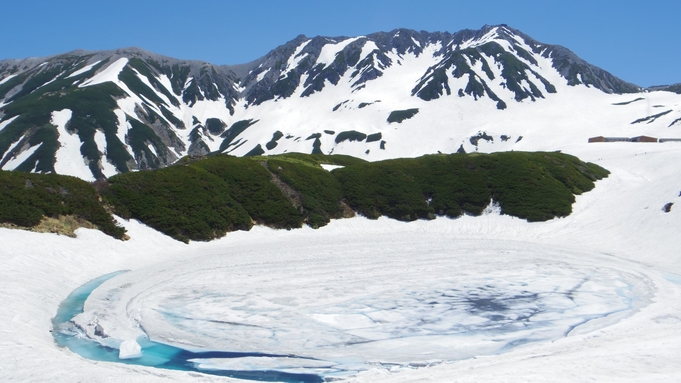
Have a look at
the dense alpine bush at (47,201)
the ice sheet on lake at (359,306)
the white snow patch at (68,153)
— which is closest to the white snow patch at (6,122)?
the white snow patch at (68,153)

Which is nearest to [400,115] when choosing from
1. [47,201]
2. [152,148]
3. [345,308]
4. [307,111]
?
[307,111]

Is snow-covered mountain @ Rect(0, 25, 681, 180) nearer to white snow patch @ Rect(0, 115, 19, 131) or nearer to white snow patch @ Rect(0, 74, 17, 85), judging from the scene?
white snow patch @ Rect(0, 115, 19, 131)

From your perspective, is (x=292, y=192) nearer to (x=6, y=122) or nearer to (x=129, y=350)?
(x=129, y=350)

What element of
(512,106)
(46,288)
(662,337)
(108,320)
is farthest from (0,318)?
(512,106)

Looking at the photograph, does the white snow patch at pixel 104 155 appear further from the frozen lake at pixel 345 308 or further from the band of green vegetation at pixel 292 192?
the frozen lake at pixel 345 308

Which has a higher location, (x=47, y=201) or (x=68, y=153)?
(x=68, y=153)

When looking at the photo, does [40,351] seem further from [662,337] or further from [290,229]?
[290,229]
